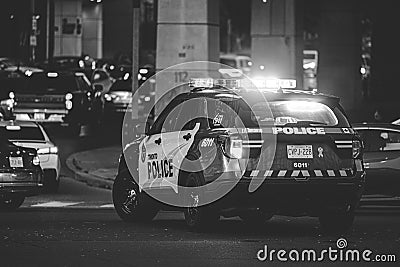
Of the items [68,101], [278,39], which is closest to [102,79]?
[278,39]

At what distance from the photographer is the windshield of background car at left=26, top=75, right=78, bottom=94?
106 ft

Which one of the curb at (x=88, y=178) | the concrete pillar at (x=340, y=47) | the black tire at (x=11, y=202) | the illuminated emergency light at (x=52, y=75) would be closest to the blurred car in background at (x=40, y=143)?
the curb at (x=88, y=178)

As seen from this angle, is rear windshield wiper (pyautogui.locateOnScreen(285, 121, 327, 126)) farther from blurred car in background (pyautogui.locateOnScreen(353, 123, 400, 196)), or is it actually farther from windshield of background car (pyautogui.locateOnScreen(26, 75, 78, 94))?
windshield of background car (pyautogui.locateOnScreen(26, 75, 78, 94))

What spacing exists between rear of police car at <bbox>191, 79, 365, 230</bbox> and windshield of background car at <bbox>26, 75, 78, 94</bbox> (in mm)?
18634

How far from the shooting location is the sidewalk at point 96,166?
22844mm

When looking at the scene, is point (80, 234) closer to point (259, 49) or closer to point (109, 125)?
point (109, 125)

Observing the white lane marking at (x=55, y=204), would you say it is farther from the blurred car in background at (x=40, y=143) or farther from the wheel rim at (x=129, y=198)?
the wheel rim at (x=129, y=198)

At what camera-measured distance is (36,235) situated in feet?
44.7

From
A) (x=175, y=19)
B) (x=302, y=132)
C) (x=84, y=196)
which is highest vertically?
(x=175, y=19)

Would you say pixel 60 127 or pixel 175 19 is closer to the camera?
pixel 175 19

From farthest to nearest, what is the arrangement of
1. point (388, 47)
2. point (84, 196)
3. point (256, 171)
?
point (388, 47)
point (84, 196)
point (256, 171)

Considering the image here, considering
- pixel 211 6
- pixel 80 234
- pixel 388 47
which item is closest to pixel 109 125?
pixel 211 6

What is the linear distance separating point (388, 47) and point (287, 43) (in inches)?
811

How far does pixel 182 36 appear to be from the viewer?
27.3 meters
